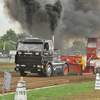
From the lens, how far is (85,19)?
37.4 metres

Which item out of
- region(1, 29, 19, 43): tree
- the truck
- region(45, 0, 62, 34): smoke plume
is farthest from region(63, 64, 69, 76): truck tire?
region(1, 29, 19, 43): tree

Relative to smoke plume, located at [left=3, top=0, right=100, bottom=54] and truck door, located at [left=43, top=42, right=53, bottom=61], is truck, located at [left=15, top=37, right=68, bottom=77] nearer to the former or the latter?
truck door, located at [left=43, top=42, right=53, bottom=61]

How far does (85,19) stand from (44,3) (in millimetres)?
6482

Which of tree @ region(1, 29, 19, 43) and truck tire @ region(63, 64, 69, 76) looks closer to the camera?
truck tire @ region(63, 64, 69, 76)

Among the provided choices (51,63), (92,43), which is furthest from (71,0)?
(51,63)

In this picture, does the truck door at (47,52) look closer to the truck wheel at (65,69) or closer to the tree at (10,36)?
the truck wheel at (65,69)

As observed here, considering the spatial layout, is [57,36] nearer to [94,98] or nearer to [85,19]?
[85,19]

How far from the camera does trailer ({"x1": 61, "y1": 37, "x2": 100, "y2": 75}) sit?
22453 mm

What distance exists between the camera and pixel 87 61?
79.6 ft

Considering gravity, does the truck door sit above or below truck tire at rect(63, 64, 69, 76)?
above

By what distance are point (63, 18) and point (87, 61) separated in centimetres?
1440

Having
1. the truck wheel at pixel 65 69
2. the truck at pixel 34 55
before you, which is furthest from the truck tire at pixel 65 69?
the truck at pixel 34 55

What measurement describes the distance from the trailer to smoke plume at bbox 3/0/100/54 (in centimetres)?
841

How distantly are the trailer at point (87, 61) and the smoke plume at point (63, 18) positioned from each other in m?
8.41
